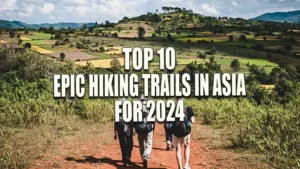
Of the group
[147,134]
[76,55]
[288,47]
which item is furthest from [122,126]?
[288,47]

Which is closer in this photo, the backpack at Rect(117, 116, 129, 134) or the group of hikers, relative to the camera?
the group of hikers

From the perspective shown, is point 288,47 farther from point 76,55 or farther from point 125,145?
point 125,145

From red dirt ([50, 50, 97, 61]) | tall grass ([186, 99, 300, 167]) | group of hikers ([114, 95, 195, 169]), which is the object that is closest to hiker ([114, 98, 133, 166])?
group of hikers ([114, 95, 195, 169])

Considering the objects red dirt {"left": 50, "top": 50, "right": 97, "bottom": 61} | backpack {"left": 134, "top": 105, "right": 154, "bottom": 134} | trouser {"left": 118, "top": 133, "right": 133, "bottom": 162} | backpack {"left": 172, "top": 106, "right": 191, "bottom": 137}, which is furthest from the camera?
red dirt {"left": 50, "top": 50, "right": 97, "bottom": 61}

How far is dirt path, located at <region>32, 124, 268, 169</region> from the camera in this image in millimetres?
9398

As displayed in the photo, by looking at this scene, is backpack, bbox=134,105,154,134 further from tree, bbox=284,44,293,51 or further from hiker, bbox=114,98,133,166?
tree, bbox=284,44,293,51

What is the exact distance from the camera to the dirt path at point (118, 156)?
30.8ft

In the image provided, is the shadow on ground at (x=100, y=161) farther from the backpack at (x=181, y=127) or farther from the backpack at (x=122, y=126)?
the backpack at (x=181, y=127)

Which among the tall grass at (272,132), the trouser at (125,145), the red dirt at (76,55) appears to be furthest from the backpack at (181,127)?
the red dirt at (76,55)

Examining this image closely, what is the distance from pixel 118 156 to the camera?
34.7 feet

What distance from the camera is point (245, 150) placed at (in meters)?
11.0

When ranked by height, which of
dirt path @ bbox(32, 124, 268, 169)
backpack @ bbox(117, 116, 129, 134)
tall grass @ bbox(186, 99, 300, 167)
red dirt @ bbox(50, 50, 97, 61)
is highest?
red dirt @ bbox(50, 50, 97, 61)

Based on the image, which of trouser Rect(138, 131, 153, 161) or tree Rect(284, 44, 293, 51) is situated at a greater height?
tree Rect(284, 44, 293, 51)

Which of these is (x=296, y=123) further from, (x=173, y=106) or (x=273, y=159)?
(x=173, y=106)
